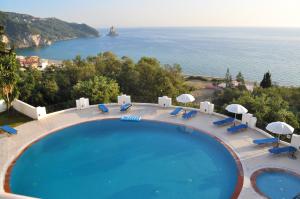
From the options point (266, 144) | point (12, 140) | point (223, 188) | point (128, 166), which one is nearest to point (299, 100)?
point (266, 144)

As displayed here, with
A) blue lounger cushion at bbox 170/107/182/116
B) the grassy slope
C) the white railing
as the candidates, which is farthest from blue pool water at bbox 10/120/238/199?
the white railing

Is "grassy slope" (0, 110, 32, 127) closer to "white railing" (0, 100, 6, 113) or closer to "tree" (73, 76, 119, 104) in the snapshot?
"white railing" (0, 100, 6, 113)

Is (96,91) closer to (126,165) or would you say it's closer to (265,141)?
(126,165)

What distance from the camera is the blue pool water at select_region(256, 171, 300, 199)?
9.73 meters

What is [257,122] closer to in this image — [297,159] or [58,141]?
[297,159]

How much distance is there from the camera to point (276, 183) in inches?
409

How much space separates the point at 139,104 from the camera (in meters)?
19.1

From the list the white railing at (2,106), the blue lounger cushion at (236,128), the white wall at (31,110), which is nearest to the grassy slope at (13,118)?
the white wall at (31,110)

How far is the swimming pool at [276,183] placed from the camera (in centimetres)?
976

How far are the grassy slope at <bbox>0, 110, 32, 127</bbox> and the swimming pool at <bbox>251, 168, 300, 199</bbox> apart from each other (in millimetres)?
14203

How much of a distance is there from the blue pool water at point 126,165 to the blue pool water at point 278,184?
3.75 ft

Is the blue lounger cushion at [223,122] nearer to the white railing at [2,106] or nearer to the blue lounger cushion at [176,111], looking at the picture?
the blue lounger cushion at [176,111]

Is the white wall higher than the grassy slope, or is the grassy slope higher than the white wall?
the white wall

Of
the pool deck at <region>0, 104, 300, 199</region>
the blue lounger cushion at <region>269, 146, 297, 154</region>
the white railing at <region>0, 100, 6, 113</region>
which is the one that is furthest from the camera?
the white railing at <region>0, 100, 6, 113</region>
